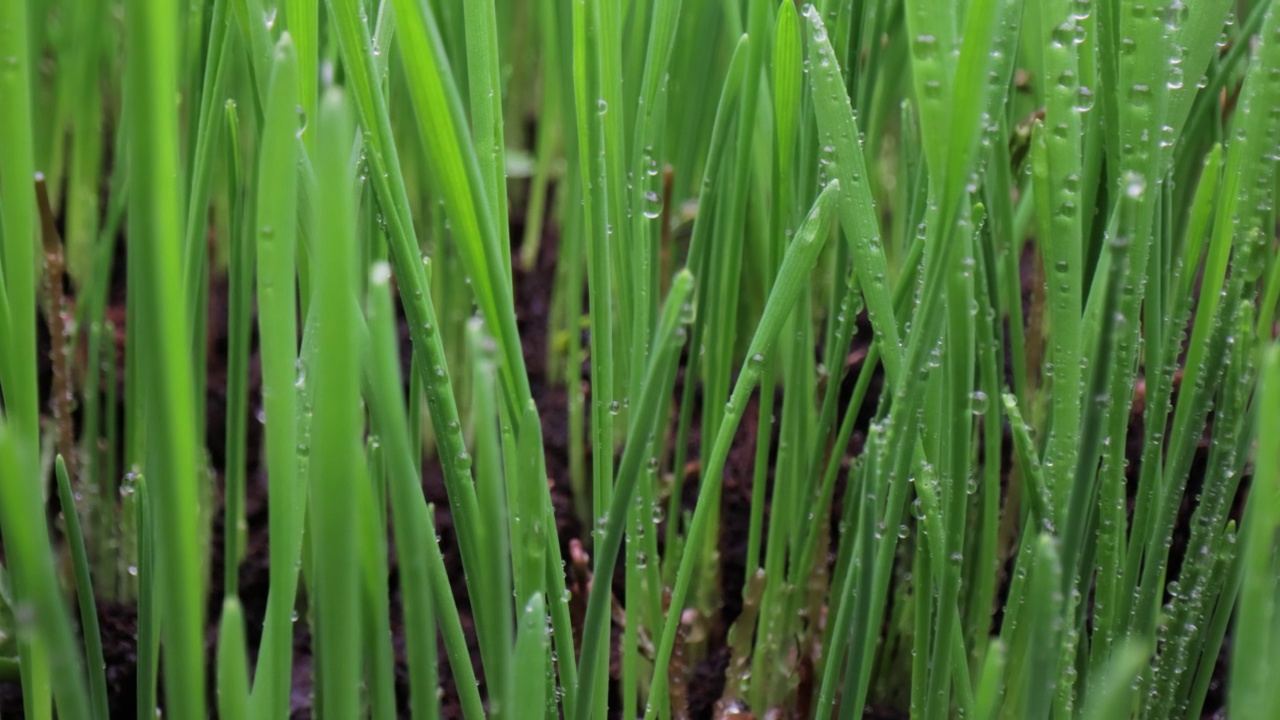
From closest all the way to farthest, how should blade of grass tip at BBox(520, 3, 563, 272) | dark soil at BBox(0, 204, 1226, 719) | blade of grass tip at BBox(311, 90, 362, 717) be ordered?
1. blade of grass tip at BBox(311, 90, 362, 717)
2. dark soil at BBox(0, 204, 1226, 719)
3. blade of grass tip at BBox(520, 3, 563, 272)

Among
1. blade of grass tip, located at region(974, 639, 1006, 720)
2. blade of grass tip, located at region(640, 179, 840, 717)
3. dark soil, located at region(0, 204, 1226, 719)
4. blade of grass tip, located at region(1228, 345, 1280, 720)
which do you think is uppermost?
blade of grass tip, located at region(640, 179, 840, 717)

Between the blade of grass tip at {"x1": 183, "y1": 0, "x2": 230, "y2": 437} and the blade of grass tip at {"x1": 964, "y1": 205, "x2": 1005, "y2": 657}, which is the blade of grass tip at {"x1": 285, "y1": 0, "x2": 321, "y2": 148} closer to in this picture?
the blade of grass tip at {"x1": 183, "y1": 0, "x2": 230, "y2": 437}

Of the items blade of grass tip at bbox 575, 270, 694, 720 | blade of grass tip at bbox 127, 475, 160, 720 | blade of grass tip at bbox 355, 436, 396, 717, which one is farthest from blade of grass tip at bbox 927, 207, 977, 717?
blade of grass tip at bbox 127, 475, 160, 720

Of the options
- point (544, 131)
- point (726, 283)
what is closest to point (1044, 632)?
point (726, 283)

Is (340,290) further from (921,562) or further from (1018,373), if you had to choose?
(1018,373)

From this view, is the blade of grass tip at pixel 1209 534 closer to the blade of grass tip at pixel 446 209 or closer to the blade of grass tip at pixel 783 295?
the blade of grass tip at pixel 783 295

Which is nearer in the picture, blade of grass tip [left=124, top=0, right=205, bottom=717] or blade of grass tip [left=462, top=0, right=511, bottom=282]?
blade of grass tip [left=124, top=0, right=205, bottom=717]

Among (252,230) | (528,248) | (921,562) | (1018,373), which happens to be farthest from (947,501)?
(528,248)
